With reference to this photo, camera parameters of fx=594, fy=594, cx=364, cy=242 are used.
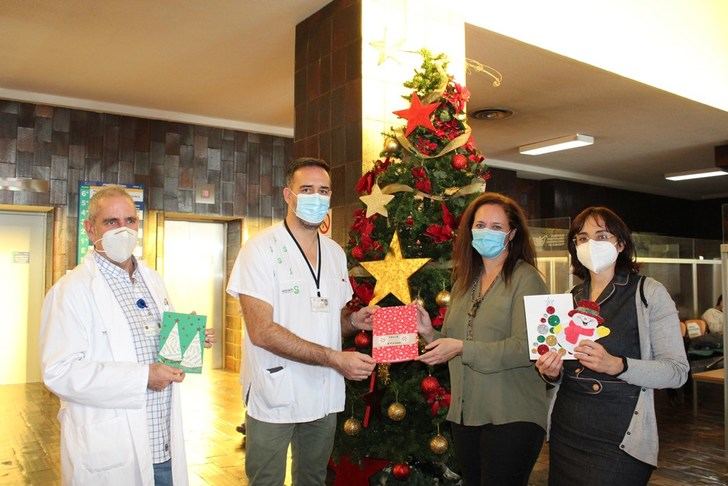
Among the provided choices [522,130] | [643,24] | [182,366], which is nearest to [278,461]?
[182,366]

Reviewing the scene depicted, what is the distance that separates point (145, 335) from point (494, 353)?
1162 millimetres

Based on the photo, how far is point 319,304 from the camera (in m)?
2.33

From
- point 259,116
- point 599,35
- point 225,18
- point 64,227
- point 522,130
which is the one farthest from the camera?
point 522,130

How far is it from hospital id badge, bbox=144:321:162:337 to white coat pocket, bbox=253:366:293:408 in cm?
43

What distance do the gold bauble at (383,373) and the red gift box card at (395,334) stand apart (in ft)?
2.57

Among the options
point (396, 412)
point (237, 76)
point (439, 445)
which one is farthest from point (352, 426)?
point (237, 76)

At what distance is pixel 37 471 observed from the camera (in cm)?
399

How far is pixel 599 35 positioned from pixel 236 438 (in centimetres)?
467

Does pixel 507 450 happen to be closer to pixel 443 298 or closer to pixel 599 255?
pixel 599 255

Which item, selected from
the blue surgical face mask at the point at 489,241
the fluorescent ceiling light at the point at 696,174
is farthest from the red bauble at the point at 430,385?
the fluorescent ceiling light at the point at 696,174

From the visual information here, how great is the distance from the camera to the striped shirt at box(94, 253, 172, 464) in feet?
6.43

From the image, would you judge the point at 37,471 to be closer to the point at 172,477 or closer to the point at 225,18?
the point at 172,477

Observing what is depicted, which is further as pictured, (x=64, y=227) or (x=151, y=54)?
(x=64, y=227)

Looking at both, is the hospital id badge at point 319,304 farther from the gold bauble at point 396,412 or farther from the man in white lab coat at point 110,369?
the gold bauble at point 396,412
